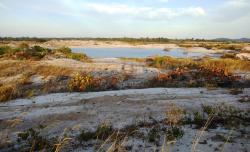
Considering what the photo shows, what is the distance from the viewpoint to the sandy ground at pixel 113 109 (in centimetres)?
839

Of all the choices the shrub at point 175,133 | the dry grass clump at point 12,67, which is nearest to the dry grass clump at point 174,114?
the shrub at point 175,133

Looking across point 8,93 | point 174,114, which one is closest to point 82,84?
point 8,93

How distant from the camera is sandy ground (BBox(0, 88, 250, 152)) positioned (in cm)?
839

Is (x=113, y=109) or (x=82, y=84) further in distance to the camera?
(x=82, y=84)

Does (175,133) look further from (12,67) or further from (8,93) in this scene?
(12,67)

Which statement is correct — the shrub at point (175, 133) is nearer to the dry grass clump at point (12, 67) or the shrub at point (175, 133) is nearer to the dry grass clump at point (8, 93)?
the dry grass clump at point (8, 93)

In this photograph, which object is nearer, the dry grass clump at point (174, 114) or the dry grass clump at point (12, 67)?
the dry grass clump at point (174, 114)

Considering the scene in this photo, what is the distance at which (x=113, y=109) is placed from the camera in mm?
11484

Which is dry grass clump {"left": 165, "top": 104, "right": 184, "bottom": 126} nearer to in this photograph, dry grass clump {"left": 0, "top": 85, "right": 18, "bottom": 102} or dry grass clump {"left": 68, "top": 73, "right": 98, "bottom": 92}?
dry grass clump {"left": 68, "top": 73, "right": 98, "bottom": 92}

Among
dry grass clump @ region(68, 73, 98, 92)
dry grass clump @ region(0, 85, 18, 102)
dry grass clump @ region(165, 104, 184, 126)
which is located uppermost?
dry grass clump @ region(165, 104, 184, 126)

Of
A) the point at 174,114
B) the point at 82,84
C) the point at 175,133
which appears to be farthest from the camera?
the point at 82,84

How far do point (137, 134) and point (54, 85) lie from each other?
33.0 feet

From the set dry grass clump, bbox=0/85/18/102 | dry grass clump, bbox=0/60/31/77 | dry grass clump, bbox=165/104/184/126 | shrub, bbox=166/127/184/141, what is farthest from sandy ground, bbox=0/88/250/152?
dry grass clump, bbox=0/60/31/77

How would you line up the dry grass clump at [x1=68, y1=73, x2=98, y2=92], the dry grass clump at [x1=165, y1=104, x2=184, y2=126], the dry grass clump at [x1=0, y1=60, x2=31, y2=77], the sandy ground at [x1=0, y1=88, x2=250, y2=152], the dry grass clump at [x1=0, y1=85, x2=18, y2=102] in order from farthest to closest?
the dry grass clump at [x1=0, y1=60, x2=31, y2=77] < the dry grass clump at [x1=68, y1=73, x2=98, y2=92] < the dry grass clump at [x1=0, y1=85, x2=18, y2=102] < the dry grass clump at [x1=165, y1=104, x2=184, y2=126] < the sandy ground at [x1=0, y1=88, x2=250, y2=152]
